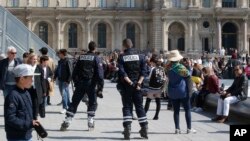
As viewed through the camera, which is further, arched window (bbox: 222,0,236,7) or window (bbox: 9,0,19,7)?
window (bbox: 9,0,19,7)

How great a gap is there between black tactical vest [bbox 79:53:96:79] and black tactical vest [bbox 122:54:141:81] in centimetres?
133

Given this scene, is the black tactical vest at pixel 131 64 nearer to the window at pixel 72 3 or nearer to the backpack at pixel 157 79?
the backpack at pixel 157 79

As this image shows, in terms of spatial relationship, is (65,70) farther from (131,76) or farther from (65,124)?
(131,76)

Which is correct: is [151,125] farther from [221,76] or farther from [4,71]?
[221,76]

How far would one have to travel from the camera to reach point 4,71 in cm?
1598

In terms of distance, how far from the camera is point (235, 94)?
1708cm

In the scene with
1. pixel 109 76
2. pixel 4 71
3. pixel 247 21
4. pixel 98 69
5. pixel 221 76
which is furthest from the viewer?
pixel 247 21

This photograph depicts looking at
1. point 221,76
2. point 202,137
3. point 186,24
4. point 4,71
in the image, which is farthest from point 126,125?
point 186,24

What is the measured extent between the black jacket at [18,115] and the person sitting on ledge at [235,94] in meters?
9.67

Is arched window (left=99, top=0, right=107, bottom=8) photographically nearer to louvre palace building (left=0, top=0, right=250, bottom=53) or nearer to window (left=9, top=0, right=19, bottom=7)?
louvre palace building (left=0, top=0, right=250, bottom=53)

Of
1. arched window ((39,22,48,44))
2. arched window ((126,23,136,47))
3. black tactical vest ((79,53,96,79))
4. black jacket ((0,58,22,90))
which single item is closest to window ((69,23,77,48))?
arched window ((39,22,48,44))

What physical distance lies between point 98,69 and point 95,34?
A: 6028cm

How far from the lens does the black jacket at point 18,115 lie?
7883 mm

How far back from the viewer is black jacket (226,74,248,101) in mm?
16828
